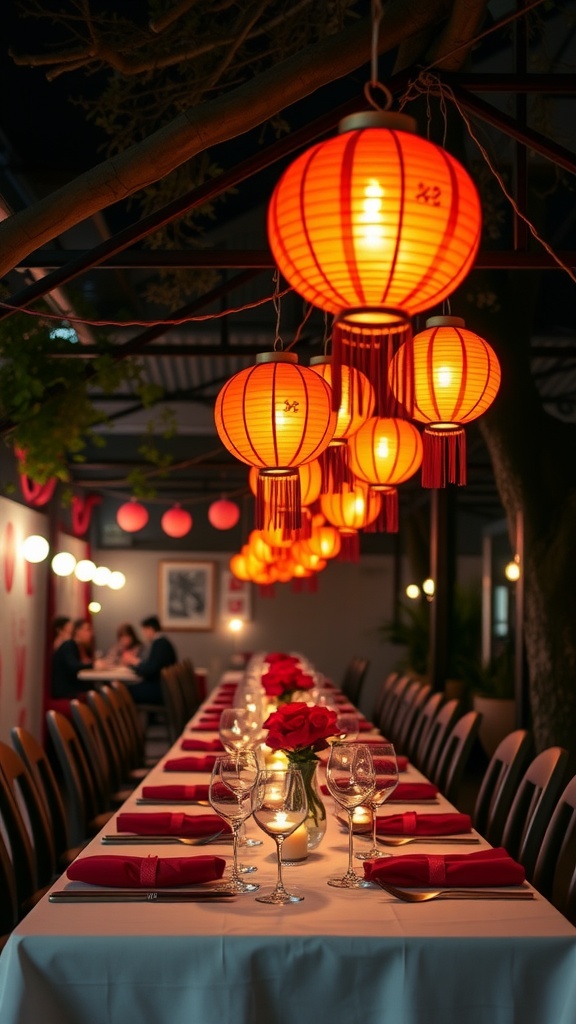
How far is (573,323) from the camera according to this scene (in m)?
9.68

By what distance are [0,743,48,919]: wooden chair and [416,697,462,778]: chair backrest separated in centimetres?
242

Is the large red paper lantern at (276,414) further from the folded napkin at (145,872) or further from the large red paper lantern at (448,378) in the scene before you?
the folded napkin at (145,872)

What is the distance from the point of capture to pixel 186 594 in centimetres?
1664

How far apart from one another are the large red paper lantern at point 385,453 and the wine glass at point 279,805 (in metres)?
2.13

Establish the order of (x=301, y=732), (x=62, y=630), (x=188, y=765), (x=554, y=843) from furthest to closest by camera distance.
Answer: (x=62, y=630)
(x=188, y=765)
(x=554, y=843)
(x=301, y=732)

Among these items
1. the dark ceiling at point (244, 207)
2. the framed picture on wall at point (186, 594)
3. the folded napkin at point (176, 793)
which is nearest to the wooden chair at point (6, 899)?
the folded napkin at point (176, 793)

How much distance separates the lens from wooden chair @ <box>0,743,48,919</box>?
3.57m

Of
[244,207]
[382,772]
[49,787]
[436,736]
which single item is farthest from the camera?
[244,207]

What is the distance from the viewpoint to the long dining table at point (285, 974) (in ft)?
7.38

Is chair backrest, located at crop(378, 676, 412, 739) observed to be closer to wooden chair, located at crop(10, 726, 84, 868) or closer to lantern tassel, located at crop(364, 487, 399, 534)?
lantern tassel, located at crop(364, 487, 399, 534)

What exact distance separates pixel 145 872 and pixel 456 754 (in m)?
2.59

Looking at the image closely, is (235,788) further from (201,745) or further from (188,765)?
(201,745)

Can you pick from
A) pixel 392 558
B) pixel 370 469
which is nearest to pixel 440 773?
pixel 370 469

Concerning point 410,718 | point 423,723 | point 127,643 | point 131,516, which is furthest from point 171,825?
point 127,643
